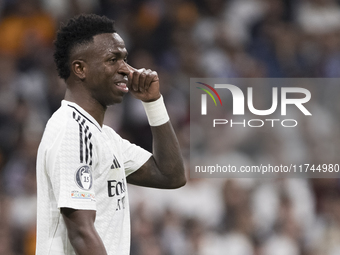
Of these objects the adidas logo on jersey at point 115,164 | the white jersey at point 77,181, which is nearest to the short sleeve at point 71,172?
the white jersey at point 77,181

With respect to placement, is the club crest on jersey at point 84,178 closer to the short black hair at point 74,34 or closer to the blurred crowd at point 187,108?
the short black hair at point 74,34

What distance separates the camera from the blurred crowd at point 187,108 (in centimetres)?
518

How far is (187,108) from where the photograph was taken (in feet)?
18.8

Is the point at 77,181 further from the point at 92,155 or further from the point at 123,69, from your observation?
the point at 123,69

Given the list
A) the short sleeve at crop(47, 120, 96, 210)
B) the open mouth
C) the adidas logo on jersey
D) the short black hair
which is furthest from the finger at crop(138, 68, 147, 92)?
the short sleeve at crop(47, 120, 96, 210)

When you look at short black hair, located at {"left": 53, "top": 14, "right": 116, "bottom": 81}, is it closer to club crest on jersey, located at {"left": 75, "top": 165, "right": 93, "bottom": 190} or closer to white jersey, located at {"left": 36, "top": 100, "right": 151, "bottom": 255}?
white jersey, located at {"left": 36, "top": 100, "right": 151, "bottom": 255}

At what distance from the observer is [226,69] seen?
229 inches

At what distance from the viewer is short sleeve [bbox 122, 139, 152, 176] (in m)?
2.43

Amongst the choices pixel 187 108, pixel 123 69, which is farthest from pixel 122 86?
pixel 187 108

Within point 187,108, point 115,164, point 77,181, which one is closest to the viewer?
point 77,181

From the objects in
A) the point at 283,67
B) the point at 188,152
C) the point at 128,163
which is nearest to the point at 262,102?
the point at 283,67

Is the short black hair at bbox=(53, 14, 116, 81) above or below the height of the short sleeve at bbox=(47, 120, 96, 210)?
above

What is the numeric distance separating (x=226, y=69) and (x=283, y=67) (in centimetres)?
68

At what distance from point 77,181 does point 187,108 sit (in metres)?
3.93
